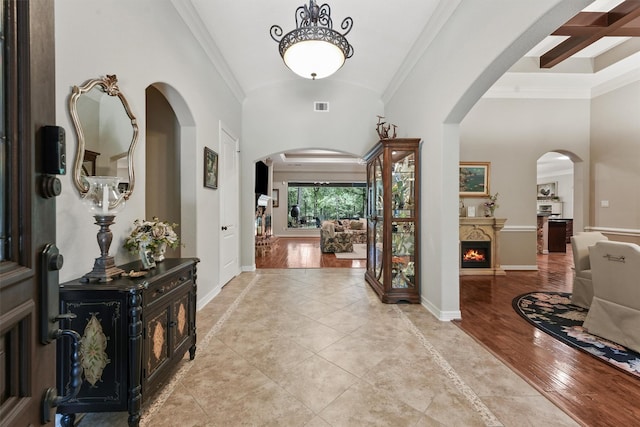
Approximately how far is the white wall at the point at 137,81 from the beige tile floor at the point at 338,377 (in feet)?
3.26

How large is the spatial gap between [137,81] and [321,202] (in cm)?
1107

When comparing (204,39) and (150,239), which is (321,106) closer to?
(204,39)

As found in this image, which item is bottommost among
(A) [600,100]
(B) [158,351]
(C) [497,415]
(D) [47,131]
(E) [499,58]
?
(C) [497,415]

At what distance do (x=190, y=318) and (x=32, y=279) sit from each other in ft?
5.53

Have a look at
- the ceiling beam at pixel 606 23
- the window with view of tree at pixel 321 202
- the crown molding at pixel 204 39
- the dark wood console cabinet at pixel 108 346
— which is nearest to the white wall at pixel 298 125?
the crown molding at pixel 204 39

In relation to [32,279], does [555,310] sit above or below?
below

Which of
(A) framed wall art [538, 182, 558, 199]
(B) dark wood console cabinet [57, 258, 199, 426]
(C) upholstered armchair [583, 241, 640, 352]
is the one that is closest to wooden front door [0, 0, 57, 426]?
(B) dark wood console cabinet [57, 258, 199, 426]

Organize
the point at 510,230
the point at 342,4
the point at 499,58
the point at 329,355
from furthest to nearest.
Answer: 1. the point at 510,230
2. the point at 342,4
3. the point at 329,355
4. the point at 499,58

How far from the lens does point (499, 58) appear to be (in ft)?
7.50

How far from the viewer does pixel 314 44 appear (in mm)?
2674

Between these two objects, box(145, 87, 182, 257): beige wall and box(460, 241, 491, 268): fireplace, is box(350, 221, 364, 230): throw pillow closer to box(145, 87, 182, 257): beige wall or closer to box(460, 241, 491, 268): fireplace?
box(460, 241, 491, 268): fireplace

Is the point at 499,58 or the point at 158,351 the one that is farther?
the point at 499,58

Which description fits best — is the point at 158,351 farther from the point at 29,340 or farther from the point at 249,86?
the point at 249,86

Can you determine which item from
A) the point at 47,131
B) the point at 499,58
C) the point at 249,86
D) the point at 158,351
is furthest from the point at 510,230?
the point at 47,131
